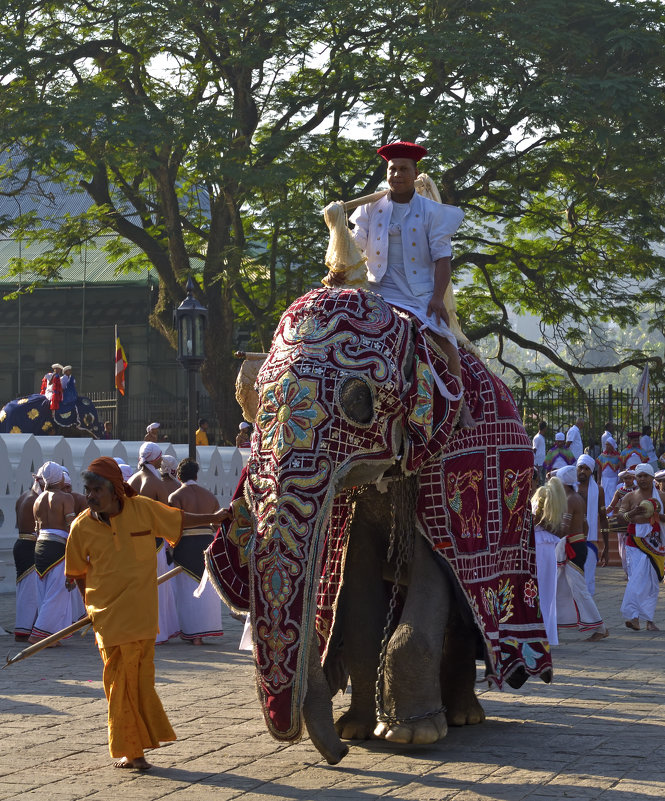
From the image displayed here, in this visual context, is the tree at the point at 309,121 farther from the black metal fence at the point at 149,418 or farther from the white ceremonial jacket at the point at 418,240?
the white ceremonial jacket at the point at 418,240

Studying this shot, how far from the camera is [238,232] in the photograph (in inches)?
917

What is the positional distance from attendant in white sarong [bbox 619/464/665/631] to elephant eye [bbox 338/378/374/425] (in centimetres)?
715

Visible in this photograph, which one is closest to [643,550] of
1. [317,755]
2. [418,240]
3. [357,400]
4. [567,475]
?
[567,475]

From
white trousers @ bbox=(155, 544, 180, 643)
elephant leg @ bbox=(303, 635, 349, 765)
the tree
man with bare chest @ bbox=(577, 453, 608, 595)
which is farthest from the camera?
the tree

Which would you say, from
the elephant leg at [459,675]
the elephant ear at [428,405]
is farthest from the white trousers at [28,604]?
the elephant ear at [428,405]

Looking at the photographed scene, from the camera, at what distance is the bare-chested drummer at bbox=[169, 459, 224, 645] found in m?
12.1

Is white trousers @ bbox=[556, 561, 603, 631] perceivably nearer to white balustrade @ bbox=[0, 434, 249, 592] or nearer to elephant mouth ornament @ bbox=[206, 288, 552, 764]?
elephant mouth ornament @ bbox=[206, 288, 552, 764]

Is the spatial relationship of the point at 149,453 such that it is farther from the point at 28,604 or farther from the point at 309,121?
the point at 309,121

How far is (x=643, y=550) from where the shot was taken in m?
13.2

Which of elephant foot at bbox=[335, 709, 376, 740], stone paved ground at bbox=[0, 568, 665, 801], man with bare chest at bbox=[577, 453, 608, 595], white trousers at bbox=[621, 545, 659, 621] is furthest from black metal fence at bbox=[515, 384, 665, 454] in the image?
elephant foot at bbox=[335, 709, 376, 740]

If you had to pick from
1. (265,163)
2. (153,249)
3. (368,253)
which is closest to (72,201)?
(153,249)

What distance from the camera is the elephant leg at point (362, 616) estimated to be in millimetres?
6910

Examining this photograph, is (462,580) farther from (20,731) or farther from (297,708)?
(20,731)

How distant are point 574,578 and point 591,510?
14.0 ft
